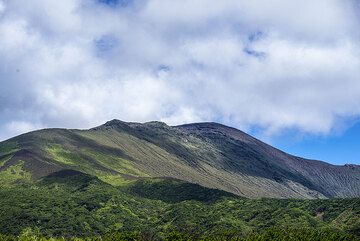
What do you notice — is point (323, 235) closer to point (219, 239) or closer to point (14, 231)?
point (219, 239)

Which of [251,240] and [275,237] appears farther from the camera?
[275,237]

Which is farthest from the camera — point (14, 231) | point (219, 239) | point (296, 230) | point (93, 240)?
point (14, 231)

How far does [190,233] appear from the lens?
198 metres

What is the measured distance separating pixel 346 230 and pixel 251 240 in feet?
184

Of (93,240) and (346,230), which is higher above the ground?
(346,230)

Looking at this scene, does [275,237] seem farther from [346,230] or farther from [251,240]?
[346,230]

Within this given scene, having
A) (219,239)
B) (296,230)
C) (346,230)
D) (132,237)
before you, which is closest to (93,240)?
(132,237)

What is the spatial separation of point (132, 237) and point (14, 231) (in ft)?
219

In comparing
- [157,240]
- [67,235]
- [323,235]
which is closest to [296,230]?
[323,235]

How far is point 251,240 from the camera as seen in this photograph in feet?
481

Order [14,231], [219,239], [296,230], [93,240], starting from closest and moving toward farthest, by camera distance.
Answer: [93,240] → [219,239] → [296,230] → [14,231]

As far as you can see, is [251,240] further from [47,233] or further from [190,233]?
[47,233]

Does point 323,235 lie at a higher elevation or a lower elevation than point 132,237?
higher

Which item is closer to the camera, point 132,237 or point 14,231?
point 132,237
